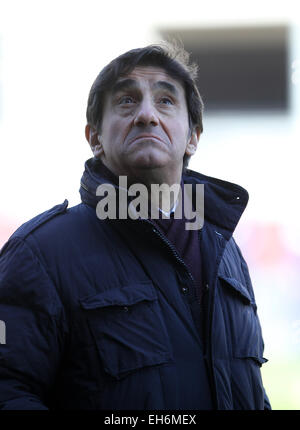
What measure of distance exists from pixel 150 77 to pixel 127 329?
3.38ft

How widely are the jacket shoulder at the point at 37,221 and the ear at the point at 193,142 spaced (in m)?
0.64

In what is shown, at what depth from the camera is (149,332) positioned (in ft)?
5.69

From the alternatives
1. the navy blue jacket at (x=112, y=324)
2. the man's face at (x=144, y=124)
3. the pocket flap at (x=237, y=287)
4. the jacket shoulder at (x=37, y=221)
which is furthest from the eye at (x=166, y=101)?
the pocket flap at (x=237, y=287)

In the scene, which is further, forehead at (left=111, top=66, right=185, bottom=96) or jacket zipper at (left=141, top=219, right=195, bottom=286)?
forehead at (left=111, top=66, right=185, bottom=96)

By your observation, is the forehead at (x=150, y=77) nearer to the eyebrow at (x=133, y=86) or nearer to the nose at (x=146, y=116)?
the eyebrow at (x=133, y=86)

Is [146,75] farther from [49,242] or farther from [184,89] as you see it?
[49,242]

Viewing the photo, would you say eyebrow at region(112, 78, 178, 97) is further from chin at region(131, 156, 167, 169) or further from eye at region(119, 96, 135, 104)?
chin at region(131, 156, 167, 169)

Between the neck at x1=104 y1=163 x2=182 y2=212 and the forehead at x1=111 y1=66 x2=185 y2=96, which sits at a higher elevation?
the forehead at x1=111 y1=66 x2=185 y2=96

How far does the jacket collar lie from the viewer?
2088mm

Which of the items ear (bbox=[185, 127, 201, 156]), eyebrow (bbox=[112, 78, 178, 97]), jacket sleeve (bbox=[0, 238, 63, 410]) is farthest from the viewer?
ear (bbox=[185, 127, 201, 156])

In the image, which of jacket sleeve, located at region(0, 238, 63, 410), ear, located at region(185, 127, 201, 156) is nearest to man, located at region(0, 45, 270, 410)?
jacket sleeve, located at region(0, 238, 63, 410)

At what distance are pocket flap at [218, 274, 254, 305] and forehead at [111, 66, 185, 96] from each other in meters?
0.79

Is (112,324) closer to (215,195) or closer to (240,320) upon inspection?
(240,320)

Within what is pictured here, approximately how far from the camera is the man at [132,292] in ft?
5.46
